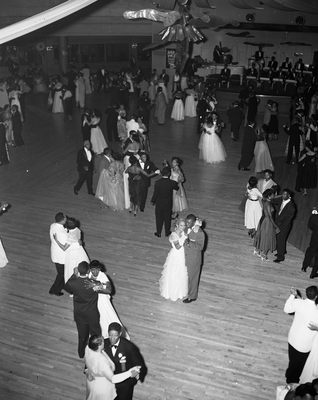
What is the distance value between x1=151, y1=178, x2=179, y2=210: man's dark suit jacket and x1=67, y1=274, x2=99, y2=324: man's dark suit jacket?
287 centimetres

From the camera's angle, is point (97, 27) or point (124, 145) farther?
point (97, 27)

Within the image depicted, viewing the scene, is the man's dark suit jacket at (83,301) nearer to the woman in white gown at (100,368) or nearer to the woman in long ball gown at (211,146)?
the woman in white gown at (100,368)

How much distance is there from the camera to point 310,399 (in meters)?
3.69

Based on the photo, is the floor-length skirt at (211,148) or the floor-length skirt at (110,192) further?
the floor-length skirt at (211,148)

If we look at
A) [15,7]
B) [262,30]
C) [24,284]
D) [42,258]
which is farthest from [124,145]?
[262,30]

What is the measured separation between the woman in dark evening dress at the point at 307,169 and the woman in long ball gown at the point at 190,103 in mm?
7294

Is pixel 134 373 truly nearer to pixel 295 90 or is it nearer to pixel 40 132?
pixel 40 132

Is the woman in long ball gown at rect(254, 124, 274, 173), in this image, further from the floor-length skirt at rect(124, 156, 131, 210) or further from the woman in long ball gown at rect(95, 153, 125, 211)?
the woman in long ball gown at rect(95, 153, 125, 211)

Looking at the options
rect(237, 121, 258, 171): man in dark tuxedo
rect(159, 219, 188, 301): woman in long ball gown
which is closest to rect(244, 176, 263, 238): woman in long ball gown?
rect(159, 219, 188, 301): woman in long ball gown

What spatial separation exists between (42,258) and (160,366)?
2970 millimetres

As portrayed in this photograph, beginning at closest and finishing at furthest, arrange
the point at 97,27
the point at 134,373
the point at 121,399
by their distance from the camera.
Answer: the point at 134,373
the point at 121,399
the point at 97,27

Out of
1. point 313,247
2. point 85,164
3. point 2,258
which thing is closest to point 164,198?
point 85,164

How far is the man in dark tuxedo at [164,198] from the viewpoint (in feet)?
25.6

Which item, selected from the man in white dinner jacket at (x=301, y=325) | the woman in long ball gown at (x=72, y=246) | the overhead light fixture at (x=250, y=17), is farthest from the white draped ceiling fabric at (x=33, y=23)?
the overhead light fixture at (x=250, y=17)
